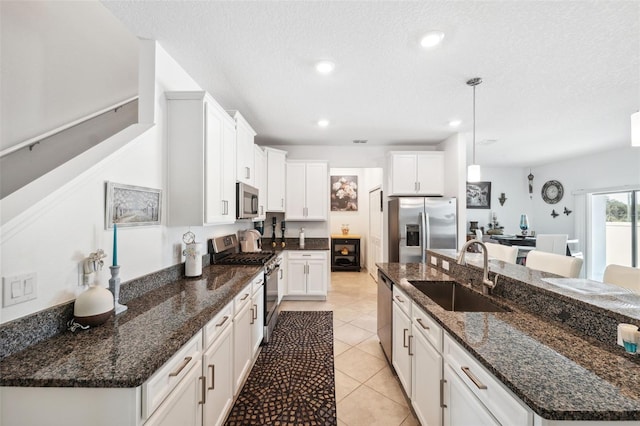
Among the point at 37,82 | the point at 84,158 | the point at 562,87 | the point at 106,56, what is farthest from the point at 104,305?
the point at 562,87

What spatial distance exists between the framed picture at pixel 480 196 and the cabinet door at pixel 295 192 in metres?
4.50

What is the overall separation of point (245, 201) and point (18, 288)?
6.32 ft

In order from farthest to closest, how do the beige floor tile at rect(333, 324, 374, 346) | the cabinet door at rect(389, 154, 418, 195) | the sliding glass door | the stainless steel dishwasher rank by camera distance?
the sliding glass door
the cabinet door at rect(389, 154, 418, 195)
the beige floor tile at rect(333, 324, 374, 346)
the stainless steel dishwasher

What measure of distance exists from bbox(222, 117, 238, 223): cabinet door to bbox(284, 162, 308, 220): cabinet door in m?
1.84

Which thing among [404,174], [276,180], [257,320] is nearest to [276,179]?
[276,180]

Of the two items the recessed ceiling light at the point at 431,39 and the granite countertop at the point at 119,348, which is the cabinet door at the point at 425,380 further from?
the recessed ceiling light at the point at 431,39

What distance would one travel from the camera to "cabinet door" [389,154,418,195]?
14.3 feet

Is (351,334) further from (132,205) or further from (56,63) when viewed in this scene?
(56,63)

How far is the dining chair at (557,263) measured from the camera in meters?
2.02

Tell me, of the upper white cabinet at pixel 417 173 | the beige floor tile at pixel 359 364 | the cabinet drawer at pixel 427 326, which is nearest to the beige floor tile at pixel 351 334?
the beige floor tile at pixel 359 364

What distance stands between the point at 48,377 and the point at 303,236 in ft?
12.2

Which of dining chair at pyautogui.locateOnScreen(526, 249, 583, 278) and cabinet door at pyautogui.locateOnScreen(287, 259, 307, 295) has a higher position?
dining chair at pyautogui.locateOnScreen(526, 249, 583, 278)

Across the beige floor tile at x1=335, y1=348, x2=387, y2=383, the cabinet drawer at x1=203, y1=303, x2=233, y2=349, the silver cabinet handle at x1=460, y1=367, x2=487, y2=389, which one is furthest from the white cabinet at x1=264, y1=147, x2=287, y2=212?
the silver cabinet handle at x1=460, y1=367, x2=487, y2=389

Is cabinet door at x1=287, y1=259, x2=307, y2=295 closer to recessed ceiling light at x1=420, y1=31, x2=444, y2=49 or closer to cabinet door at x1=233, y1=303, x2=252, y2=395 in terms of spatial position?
cabinet door at x1=233, y1=303, x2=252, y2=395
